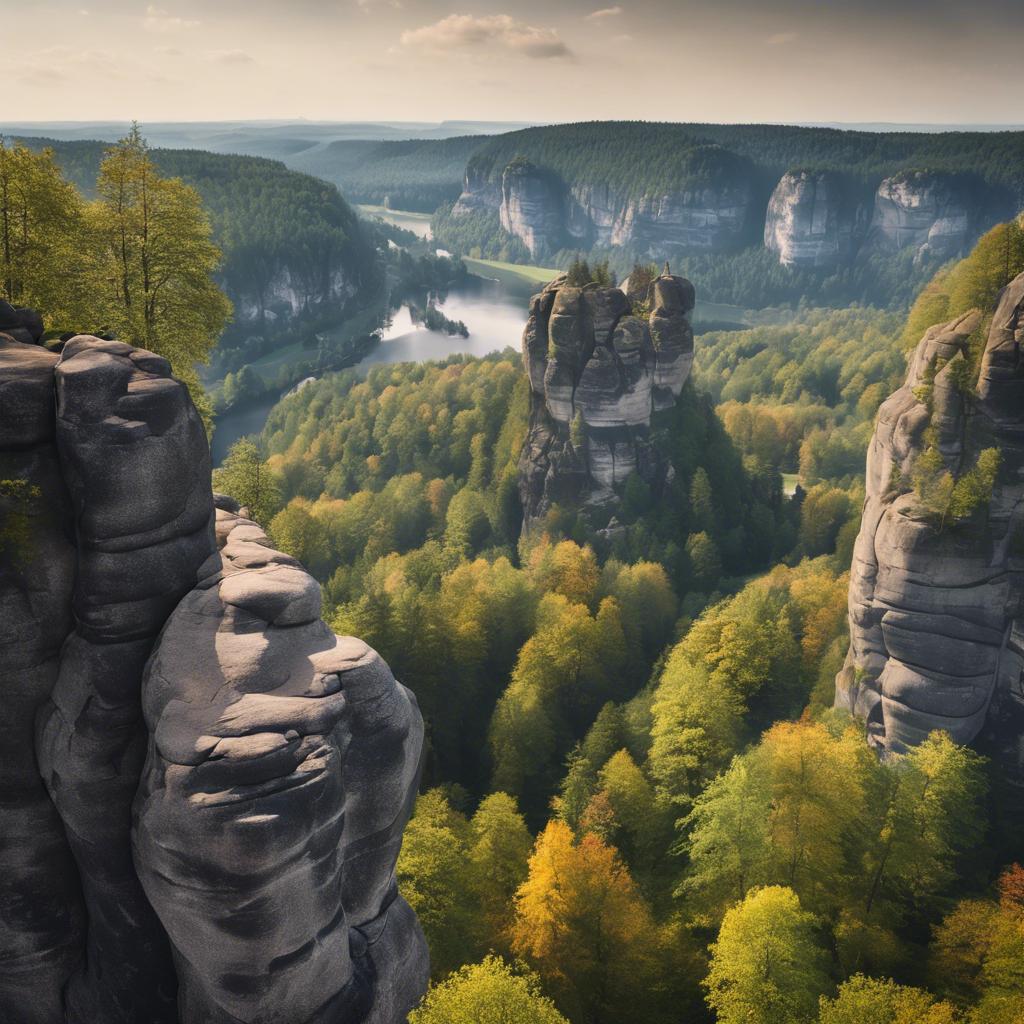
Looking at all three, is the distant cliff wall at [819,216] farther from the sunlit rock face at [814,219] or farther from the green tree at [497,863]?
the green tree at [497,863]

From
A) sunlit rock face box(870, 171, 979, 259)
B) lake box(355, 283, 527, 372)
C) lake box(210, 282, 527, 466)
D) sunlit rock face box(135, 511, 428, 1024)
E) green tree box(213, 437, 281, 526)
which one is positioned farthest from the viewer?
sunlit rock face box(870, 171, 979, 259)

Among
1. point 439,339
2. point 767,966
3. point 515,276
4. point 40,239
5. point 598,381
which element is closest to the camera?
point 40,239

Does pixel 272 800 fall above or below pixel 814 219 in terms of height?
below

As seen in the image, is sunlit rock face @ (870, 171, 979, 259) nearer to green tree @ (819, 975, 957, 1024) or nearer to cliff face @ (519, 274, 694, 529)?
cliff face @ (519, 274, 694, 529)

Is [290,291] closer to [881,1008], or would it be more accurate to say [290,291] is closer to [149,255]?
[149,255]

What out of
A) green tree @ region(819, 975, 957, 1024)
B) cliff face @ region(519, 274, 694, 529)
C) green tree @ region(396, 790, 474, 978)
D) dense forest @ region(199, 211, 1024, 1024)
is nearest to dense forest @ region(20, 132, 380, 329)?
dense forest @ region(199, 211, 1024, 1024)

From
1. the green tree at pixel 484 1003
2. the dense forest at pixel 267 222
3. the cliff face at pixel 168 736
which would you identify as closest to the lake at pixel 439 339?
the dense forest at pixel 267 222

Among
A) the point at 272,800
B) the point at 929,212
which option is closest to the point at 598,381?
the point at 272,800
